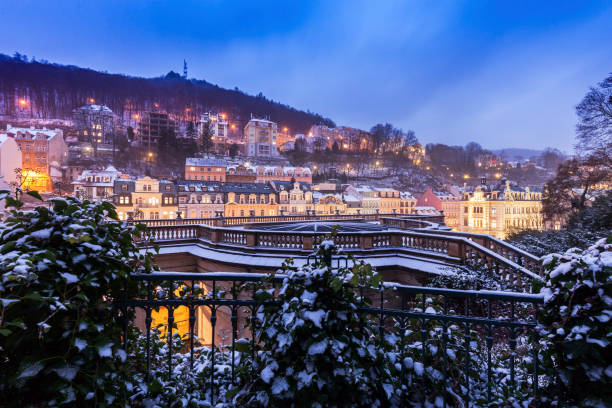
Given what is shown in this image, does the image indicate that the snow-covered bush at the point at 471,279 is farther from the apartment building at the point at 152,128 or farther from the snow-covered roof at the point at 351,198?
the apartment building at the point at 152,128

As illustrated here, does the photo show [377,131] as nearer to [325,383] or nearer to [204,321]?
[204,321]

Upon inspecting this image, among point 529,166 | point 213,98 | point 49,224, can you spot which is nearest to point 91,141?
point 213,98

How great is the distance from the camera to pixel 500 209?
186 feet

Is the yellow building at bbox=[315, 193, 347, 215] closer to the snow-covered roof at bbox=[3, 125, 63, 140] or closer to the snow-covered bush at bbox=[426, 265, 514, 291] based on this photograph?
the snow-covered bush at bbox=[426, 265, 514, 291]

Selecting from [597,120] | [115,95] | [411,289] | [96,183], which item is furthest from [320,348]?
[115,95]

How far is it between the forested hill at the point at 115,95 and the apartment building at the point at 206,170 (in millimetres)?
64228

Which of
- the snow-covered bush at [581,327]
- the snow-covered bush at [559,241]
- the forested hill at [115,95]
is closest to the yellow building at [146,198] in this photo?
the snow-covered bush at [559,241]

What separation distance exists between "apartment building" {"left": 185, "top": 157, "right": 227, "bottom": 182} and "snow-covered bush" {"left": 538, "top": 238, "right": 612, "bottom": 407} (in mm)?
68347

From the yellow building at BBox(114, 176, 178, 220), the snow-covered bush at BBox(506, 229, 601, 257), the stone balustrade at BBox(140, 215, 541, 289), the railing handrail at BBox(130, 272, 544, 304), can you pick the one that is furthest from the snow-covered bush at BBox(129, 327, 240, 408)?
the yellow building at BBox(114, 176, 178, 220)

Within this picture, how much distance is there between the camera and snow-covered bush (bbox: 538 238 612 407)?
6.42ft

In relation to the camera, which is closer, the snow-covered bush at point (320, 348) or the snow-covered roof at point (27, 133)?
the snow-covered bush at point (320, 348)

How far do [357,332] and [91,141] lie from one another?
4145 inches

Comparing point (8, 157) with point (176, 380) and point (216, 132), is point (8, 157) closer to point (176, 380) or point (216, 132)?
point (176, 380)

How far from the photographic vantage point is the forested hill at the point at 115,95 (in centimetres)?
9738
